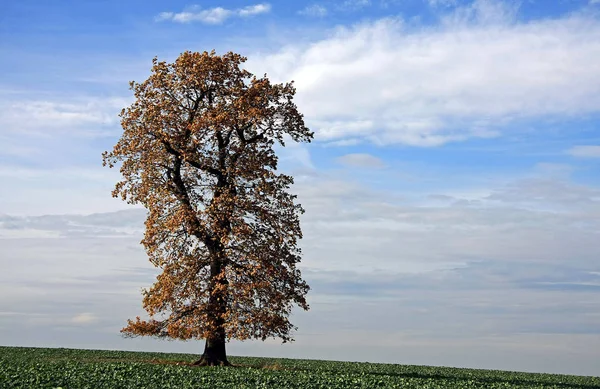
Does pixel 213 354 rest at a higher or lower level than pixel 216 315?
lower

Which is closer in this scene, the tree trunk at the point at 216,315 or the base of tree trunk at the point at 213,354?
the tree trunk at the point at 216,315

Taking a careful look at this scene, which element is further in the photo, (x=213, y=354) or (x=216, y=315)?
(x=213, y=354)

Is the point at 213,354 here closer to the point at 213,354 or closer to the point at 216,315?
the point at 213,354

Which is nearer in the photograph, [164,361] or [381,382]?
[381,382]

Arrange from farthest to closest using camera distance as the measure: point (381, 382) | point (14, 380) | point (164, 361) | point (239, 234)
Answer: point (164, 361), point (239, 234), point (381, 382), point (14, 380)

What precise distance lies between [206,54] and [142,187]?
8682 millimetres

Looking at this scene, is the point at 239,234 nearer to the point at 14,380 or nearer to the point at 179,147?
the point at 179,147

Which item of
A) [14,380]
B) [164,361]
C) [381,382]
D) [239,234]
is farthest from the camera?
[164,361]

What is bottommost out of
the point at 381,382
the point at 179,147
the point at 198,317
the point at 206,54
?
the point at 381,382

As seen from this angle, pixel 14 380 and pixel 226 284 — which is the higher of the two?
pixel 226 284

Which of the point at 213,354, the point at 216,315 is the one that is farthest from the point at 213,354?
the point at 216,315

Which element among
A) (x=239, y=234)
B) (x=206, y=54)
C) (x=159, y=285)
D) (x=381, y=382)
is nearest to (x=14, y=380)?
(x=159, y=285)

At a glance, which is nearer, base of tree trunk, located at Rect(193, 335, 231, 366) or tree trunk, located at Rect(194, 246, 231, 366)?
tree trunk, located at Rect(194, 246, 231, 366)

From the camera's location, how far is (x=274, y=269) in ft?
129
